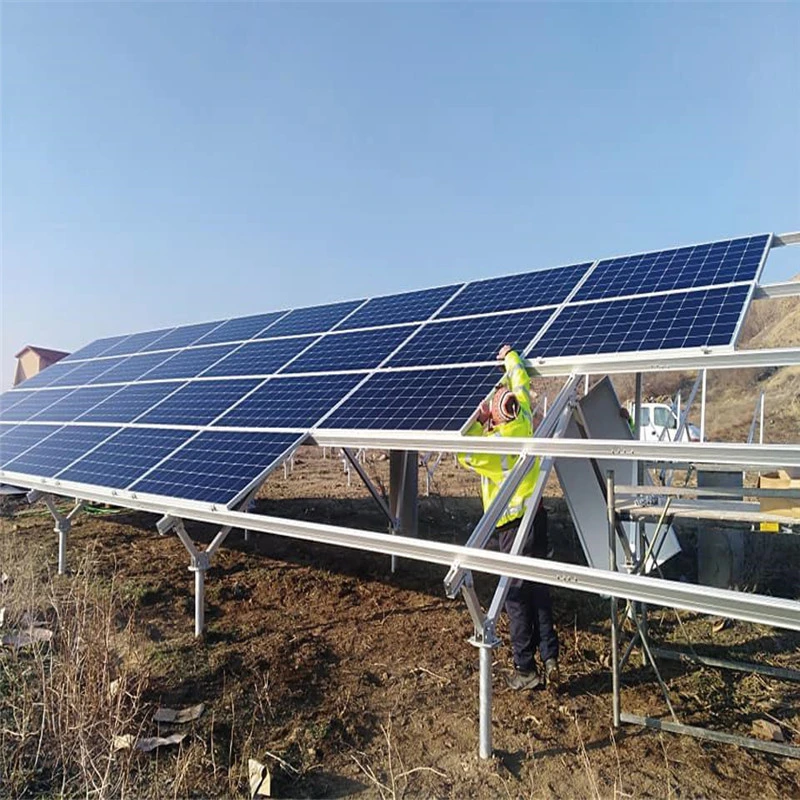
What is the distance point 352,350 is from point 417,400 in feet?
9.05

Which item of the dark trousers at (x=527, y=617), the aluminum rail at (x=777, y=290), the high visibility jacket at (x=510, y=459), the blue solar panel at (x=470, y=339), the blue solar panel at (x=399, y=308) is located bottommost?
the dark trousers at (x=527, y=617)

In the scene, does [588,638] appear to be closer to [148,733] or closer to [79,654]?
[148,733]

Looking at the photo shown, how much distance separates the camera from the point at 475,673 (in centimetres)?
619

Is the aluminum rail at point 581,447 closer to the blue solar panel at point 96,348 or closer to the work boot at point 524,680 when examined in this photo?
the work boot at point 524,680

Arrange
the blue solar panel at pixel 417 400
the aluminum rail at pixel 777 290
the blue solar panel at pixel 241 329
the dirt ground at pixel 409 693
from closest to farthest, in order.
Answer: the dirt ground at pixel 409 693
the blue solar panel at pixel 417 400
the aluminum rail at pixel 777 290
the blue solar panel at pixel 241 329

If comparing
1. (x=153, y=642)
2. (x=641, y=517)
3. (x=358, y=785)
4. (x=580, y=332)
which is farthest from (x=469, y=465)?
(x=153, y=642)

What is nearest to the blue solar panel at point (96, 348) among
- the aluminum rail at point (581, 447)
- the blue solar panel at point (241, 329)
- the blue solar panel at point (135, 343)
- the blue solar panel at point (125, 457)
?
the blue solar panel at point (135, 343)

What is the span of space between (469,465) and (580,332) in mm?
2178

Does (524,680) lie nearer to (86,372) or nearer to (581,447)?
(581,447)

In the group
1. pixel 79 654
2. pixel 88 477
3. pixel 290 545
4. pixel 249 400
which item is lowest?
pixel 290 545

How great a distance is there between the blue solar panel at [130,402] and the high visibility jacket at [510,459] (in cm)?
651

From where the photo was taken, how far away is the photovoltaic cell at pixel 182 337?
1435 centimetres

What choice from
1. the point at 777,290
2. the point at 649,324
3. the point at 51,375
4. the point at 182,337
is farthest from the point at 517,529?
the point at 51,375

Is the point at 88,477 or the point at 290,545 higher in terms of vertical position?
the point at 88,477
